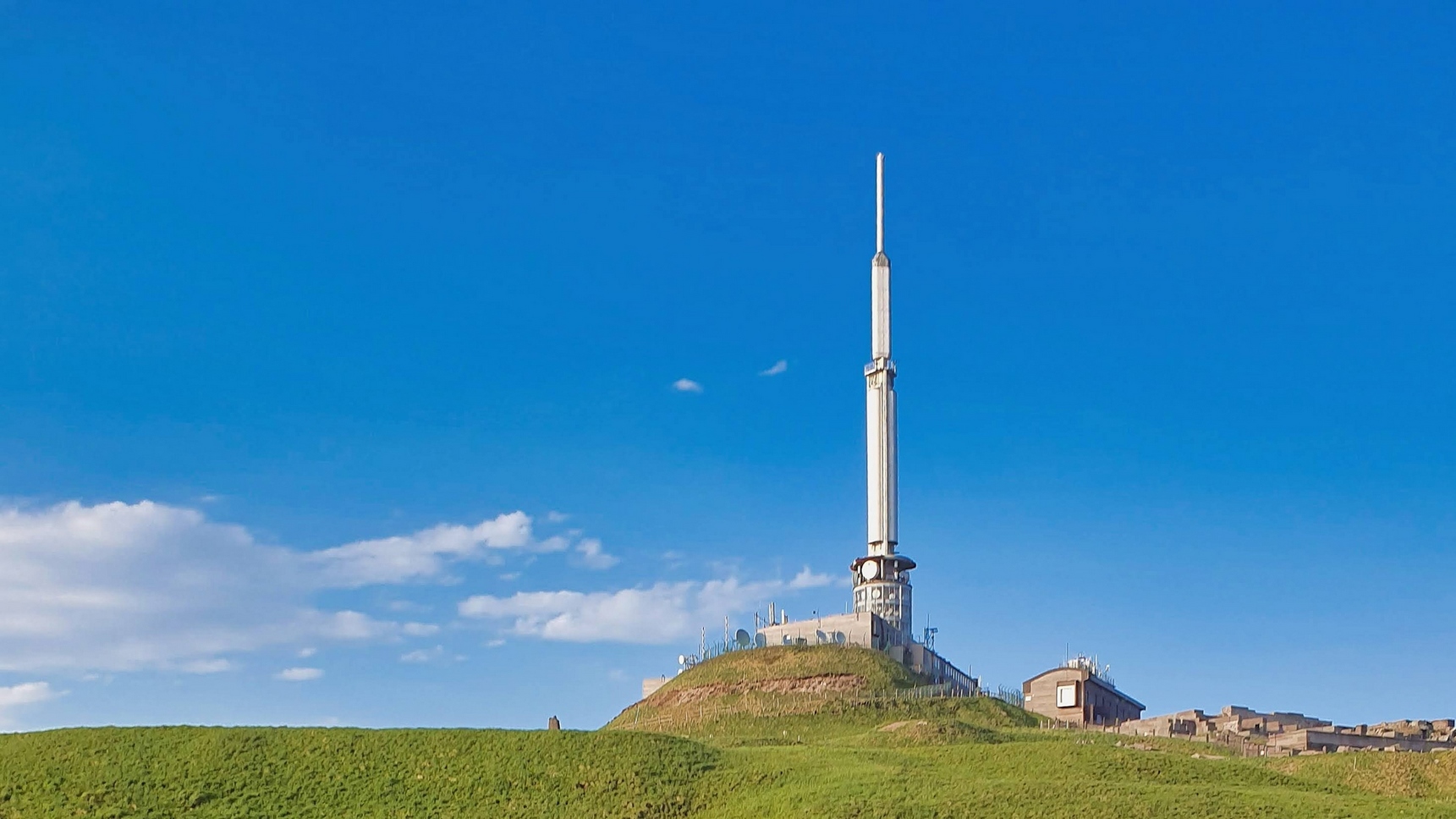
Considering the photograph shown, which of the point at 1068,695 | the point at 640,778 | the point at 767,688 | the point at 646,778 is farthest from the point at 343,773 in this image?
the point at 1068,695

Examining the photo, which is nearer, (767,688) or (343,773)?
(343,773)

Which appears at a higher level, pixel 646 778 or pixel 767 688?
pixel 767 688

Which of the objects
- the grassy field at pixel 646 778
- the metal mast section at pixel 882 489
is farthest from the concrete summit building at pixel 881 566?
the grassy field at pixel 646 778

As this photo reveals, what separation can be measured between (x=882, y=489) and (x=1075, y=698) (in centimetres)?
2483

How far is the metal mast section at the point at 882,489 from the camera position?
114m

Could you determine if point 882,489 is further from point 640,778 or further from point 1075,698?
point 640,778

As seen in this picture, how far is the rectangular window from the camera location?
101438 mm

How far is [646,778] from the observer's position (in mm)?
59188

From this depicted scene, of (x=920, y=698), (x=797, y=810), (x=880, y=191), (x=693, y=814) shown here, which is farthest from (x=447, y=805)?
(x=880, y=191)

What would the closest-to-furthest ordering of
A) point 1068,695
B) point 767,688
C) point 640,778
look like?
point 640,778 < point 767,688 < point 1068,695

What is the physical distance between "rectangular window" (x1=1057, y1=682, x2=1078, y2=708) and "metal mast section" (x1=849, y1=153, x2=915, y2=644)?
12.9 m

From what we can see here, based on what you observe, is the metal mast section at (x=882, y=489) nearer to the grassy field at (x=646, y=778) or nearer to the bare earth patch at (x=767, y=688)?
the bare earth patch at (x=767, y=688)

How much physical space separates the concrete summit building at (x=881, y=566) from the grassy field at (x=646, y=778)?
35588mm

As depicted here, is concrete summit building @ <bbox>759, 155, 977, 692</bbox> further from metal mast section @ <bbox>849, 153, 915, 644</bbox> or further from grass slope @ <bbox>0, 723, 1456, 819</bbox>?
grass slope @ <bbox>0, 723, 1456, 819</bbox>
